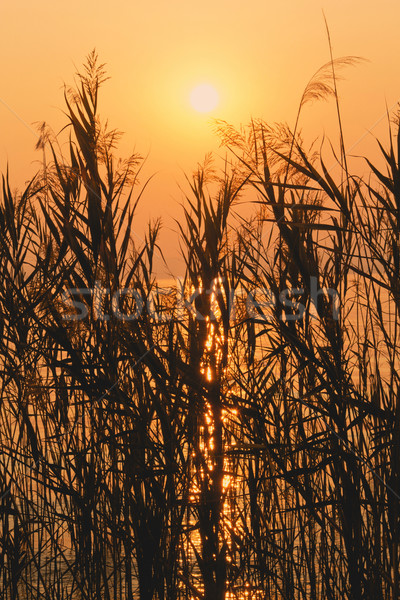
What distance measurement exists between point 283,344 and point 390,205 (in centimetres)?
70

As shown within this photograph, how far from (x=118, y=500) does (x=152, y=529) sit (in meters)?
0.25

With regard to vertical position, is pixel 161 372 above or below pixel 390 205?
below

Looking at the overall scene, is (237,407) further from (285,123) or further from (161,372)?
(285,123)

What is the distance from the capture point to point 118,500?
2279 millimetres

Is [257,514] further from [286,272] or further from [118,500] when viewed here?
[286,272]

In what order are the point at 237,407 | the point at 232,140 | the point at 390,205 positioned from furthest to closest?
1. the point at 232,140
2. the point at 237,407
3. the point at 390,205

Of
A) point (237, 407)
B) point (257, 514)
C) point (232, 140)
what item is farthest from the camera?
point (257, 514)

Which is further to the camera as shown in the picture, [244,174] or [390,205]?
[244,174]

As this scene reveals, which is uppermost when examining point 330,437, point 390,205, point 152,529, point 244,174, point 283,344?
point 244,174

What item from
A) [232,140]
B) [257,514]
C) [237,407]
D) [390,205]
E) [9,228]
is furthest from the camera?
[9,228]

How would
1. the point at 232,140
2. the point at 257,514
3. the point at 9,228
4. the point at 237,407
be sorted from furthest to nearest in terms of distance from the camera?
the point at 9,228 → the point at 257,514 → the point at 232,140 → the point at 237,407

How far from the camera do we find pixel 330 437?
2.01 m

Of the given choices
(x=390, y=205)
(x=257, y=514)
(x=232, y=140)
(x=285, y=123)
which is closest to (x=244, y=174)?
(x=232, y=140)

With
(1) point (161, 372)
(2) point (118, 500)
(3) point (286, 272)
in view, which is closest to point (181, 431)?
(1) point (161, 372)
